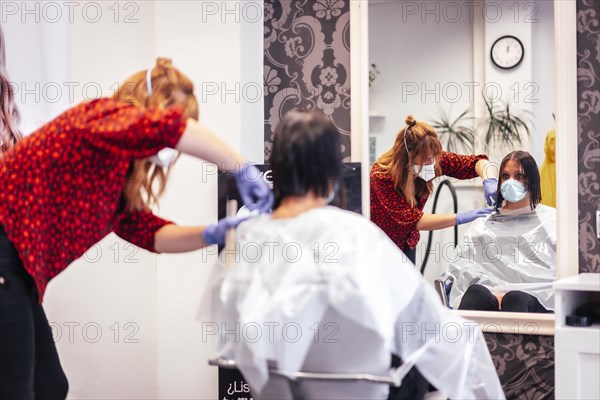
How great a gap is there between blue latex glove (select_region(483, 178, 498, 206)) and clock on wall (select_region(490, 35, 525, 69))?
438 millimetres

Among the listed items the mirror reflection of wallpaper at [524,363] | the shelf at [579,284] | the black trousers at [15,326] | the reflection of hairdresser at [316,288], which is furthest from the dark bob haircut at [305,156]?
the mirror reflection of wallpaper at [524,363]

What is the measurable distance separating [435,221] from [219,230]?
1.26 m

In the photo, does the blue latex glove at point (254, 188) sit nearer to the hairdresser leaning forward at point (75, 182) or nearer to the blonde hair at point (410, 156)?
the hairdresser leaning forward at point (75, 182)

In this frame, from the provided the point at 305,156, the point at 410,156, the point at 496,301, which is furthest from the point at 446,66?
the point at 305,156

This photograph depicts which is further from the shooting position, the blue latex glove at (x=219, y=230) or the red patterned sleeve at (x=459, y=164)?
the red patterned sleeve at (x=459, y=164)

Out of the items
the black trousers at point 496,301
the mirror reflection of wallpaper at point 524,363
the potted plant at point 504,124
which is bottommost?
the mirror reflection of wallpaper at point 524,363

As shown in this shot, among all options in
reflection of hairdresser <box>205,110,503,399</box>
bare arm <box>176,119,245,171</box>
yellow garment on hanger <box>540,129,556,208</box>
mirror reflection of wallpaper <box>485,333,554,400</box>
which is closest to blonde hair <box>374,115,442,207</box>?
yellow garment on hanger <box>540,129,556,208</box>

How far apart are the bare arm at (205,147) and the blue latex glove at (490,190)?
51.8 inches

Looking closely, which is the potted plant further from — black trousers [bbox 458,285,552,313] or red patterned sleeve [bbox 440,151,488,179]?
black trousers [bbox 458,285,552,313]

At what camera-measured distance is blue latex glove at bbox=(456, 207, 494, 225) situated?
2832mm

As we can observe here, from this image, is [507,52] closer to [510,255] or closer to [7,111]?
[510,255]

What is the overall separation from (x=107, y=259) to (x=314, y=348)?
1832 millimetres

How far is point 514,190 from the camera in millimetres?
2773

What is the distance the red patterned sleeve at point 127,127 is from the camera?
1.71 meters
